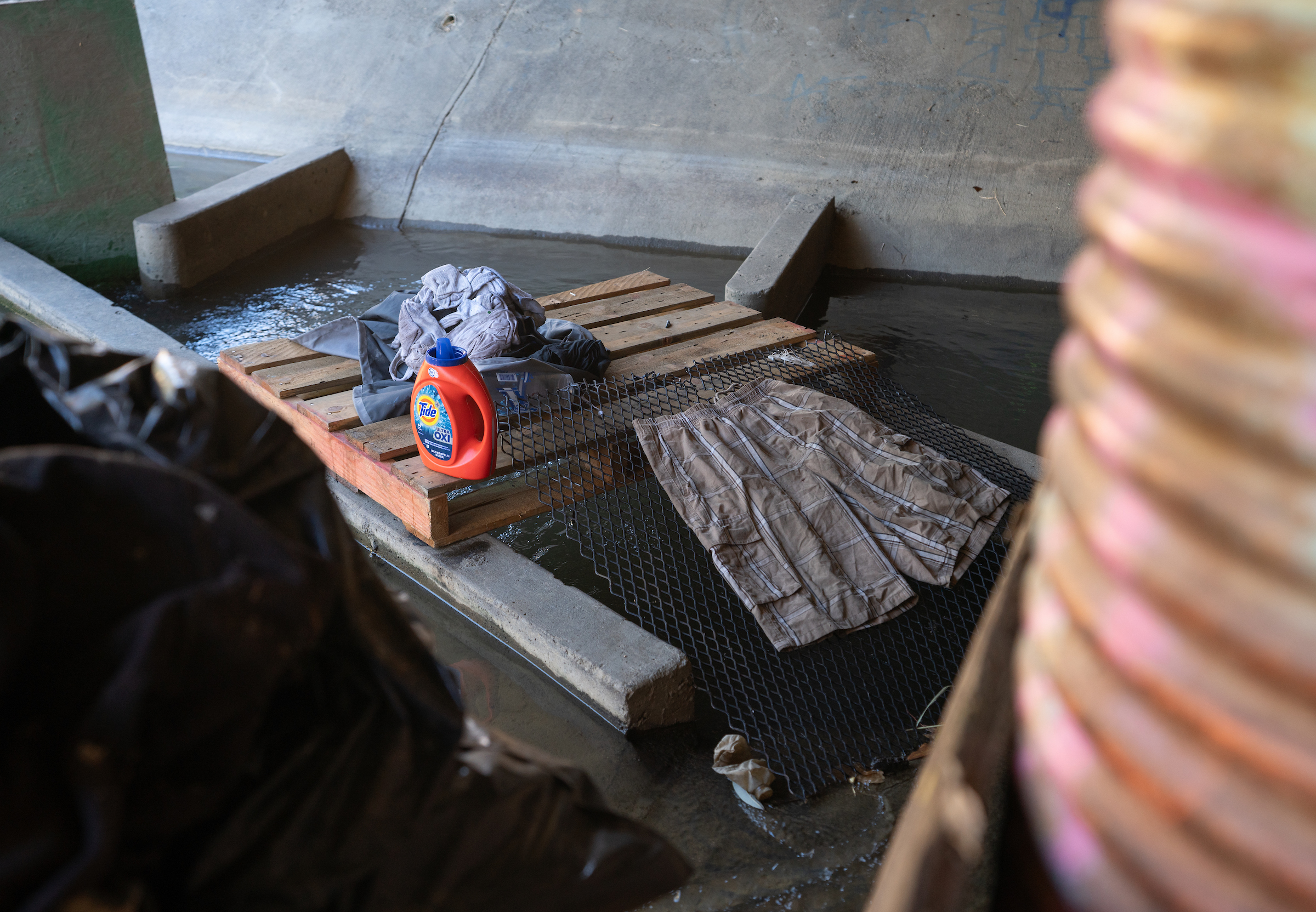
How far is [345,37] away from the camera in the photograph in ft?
28.1

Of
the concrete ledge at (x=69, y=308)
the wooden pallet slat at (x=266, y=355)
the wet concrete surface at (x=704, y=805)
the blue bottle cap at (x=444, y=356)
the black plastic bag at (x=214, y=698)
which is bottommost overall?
the wet concrete surface at (x=704, y=805)

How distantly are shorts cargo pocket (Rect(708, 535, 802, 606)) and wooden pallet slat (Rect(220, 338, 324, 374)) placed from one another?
5.87 feet

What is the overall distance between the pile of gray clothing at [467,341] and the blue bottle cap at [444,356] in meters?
0.44

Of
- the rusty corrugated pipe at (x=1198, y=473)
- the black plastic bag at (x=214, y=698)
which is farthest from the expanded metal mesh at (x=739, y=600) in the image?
the rusty corrugated pipe at (x=1198, y=473)

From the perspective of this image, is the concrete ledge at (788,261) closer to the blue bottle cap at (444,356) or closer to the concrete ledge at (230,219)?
the blue bottle cap at (444,356)

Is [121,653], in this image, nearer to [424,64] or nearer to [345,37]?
[424,64]

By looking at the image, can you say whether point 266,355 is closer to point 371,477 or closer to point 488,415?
point 371,477

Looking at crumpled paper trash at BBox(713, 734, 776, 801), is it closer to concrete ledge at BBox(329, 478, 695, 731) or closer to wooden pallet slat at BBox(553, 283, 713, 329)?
concrete ledge at BBox(329, 478, 695, 731)

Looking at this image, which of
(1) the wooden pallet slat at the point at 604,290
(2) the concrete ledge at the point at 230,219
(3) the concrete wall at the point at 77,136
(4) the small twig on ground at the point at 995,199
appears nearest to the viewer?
(1) the wooden pallet slat at the point at 604,290

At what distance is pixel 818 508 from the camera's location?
9.96 feet

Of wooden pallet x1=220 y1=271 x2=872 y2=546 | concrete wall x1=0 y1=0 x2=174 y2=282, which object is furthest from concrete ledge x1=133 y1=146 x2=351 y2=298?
wooden pallet x1=220 y1=271 x2=872 y2=546

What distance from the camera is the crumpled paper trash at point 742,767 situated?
234cm

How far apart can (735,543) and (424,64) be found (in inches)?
264

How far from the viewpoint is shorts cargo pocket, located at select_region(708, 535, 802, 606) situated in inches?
110
